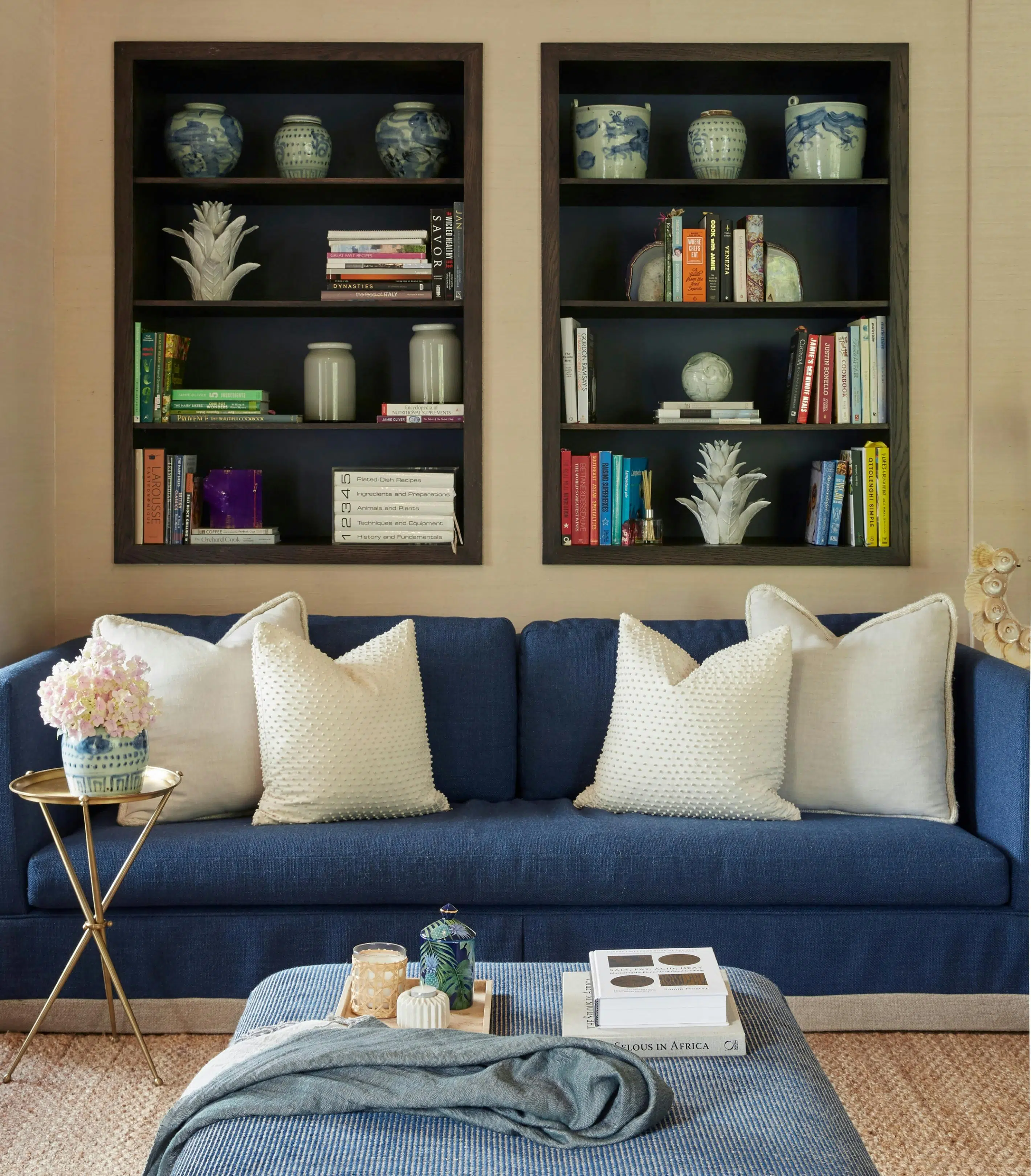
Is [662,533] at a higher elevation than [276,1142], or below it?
higher

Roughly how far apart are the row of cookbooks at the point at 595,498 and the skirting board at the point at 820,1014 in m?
1.38

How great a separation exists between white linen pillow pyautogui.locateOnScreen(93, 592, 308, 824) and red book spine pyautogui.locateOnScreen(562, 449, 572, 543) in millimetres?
983

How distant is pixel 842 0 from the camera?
3.36m

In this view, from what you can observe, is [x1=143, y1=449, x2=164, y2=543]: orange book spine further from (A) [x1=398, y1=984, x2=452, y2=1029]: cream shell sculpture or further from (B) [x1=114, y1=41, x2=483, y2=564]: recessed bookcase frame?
(A) [x1=398, y1=984, x2=452, y2=1029]: cream shell sculpture

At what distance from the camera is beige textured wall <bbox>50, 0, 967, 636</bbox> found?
3348 millimetres

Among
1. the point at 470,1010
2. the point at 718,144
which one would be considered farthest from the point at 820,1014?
the point at 718,144

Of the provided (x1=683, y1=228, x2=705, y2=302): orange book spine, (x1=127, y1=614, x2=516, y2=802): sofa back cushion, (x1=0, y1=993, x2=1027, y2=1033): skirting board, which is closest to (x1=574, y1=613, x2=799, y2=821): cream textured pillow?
(x1=127, y1=614, x2=516, y2=802): sofa back cushion

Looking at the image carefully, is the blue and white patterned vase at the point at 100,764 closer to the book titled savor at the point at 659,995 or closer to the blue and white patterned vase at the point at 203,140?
→ the book titled savor at the point at 659,995

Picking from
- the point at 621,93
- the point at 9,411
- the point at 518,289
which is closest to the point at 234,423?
the point at 9,411

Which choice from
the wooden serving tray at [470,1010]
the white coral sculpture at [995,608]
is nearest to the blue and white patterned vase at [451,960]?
the wooden serving tray at [470,1010]

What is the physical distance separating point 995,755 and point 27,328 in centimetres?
263

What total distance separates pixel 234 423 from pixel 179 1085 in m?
1.79

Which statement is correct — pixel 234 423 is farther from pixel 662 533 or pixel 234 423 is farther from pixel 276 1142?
pixel 276 1142

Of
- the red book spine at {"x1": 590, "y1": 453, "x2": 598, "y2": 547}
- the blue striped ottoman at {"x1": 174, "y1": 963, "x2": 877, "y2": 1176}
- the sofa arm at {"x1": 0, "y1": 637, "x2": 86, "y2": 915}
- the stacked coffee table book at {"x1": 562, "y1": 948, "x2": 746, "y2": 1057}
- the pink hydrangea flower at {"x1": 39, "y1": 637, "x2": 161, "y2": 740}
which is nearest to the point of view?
the blue striped ottoman at {"x1": 174, "y1": 963, "x2": 877, "y2": 1176}
